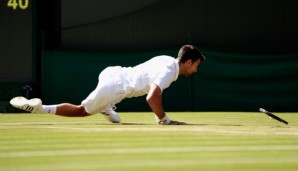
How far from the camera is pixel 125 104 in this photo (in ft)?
56.4

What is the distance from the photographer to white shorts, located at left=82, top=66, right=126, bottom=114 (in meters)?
10.2

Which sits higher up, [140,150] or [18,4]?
[18,4]

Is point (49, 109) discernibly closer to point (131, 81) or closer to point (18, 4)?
point (131, 81)

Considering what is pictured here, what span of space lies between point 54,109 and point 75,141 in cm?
300

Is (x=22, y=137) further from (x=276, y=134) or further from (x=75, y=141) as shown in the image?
(x=276, y=134)

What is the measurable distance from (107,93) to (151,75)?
2.24 ft

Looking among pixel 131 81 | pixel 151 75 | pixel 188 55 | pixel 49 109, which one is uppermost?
pixel 188 55

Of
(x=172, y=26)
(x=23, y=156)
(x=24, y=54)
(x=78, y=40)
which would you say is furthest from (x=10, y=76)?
(x=23, y=156)

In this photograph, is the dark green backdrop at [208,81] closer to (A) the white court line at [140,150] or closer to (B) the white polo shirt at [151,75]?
(B) the white polo shirt at [151,75]

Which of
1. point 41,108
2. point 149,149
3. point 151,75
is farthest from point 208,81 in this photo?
point 149,149

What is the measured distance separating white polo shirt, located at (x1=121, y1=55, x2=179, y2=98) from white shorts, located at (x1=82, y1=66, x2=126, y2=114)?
91 mm

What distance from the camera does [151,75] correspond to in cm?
989

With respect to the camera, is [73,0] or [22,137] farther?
[73,0]

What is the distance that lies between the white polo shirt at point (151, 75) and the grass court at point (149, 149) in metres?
0.88
